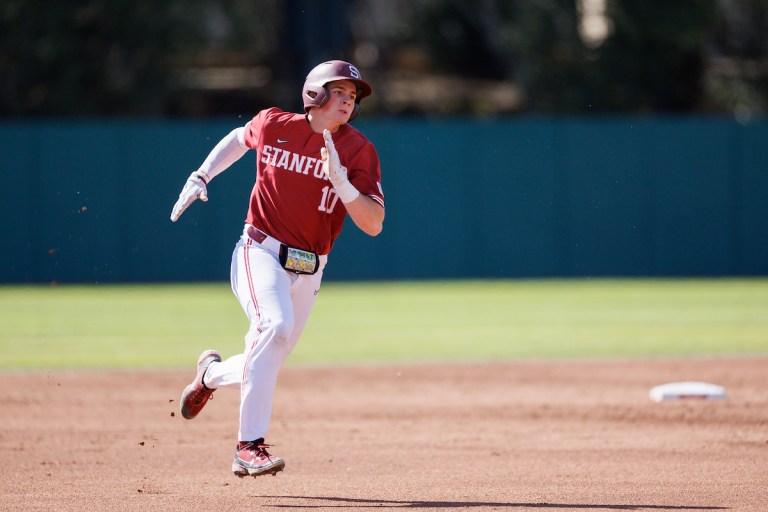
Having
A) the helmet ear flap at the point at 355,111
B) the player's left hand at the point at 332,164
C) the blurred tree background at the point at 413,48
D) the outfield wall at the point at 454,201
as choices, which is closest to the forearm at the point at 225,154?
the helmet ear flap at the point at 355,111

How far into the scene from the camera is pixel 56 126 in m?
22.5

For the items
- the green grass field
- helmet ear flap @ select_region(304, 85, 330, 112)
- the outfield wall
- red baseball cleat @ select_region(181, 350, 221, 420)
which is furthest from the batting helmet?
the outfield wall

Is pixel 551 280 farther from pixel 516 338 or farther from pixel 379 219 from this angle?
pixel 379 219

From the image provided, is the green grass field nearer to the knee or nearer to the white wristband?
the knee

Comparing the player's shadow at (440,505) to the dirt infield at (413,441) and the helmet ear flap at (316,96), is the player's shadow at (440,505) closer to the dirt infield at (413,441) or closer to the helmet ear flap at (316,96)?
the dirt infield at (413,441)

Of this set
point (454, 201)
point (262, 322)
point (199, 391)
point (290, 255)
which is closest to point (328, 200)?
point (290, 255)

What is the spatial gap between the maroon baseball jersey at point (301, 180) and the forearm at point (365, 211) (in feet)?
0.36

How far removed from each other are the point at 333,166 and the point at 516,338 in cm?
864

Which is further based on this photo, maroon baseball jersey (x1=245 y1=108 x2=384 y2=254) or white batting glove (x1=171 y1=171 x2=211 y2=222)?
white batting glove (x1=171 y1=171 x2=211 y2=222)

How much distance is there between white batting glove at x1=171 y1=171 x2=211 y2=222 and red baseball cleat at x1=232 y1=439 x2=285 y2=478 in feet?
4.51

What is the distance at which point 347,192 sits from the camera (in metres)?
6.21

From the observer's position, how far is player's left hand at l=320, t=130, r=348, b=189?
614 cm

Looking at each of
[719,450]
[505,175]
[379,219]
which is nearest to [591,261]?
[505,175]

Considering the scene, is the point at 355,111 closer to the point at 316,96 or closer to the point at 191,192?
the point at 316,96
